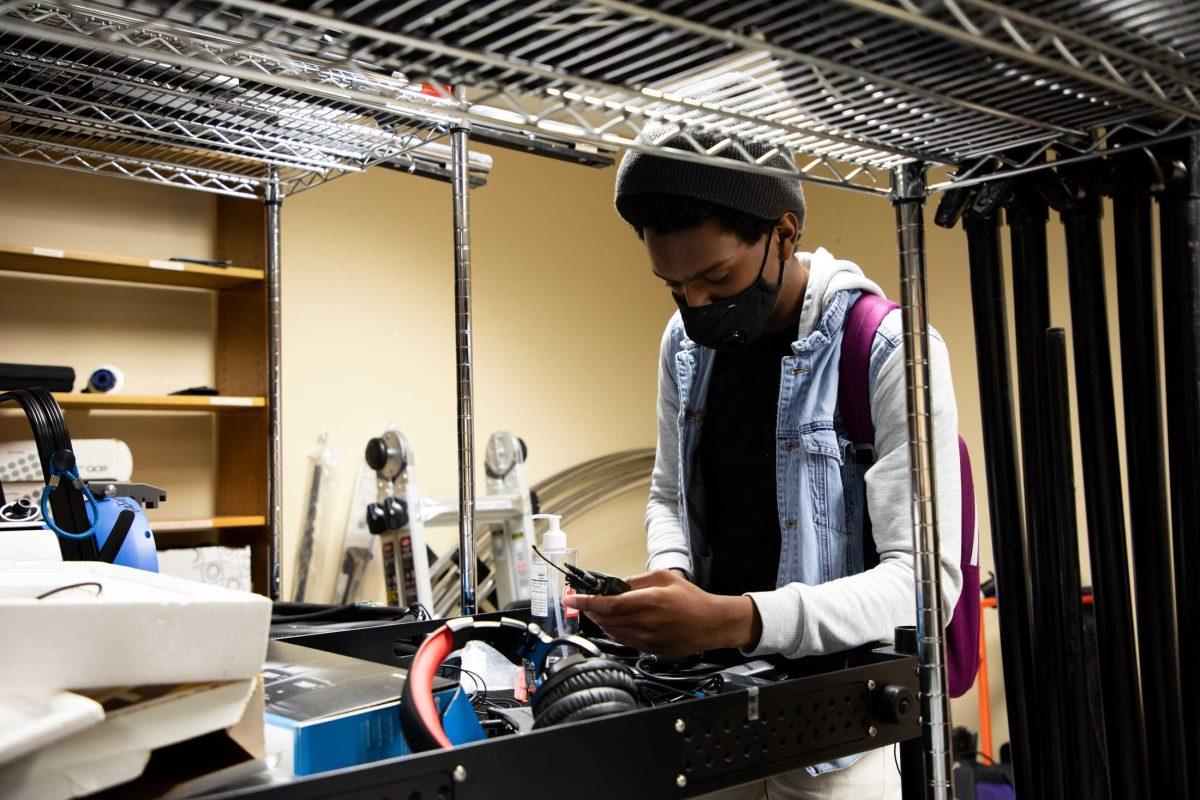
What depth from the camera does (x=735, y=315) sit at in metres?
1.32

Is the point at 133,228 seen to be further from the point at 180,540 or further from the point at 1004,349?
the point at 1004,349

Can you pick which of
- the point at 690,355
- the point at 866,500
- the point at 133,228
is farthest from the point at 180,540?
the point at 866,500

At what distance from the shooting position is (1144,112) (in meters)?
0.83

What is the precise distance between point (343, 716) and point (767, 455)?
2.63 ft

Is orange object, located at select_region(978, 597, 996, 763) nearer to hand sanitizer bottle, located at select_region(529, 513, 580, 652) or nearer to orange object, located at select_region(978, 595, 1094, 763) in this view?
orange object, located at select_region(978, 595, 1094, 763)

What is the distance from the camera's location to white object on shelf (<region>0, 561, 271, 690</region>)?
59 cm

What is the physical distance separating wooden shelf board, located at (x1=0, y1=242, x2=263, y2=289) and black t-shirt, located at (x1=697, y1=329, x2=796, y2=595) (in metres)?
2.05

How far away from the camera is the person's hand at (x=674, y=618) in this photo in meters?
0.99

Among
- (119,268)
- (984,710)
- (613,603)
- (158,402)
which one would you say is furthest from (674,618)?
(984,710)

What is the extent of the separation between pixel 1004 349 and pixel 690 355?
48cm

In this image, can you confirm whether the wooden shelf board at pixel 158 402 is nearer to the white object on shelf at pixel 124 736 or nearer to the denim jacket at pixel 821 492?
the denim jacket at pixel 821 492

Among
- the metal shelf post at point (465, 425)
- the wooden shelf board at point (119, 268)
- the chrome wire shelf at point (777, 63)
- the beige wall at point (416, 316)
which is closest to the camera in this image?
the chrome wire shelf at point (777, 63)

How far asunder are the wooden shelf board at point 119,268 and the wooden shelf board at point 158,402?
38 cm

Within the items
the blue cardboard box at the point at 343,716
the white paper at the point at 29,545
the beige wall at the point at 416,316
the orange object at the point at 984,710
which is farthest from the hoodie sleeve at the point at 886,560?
the orange object at the point at 984,710
